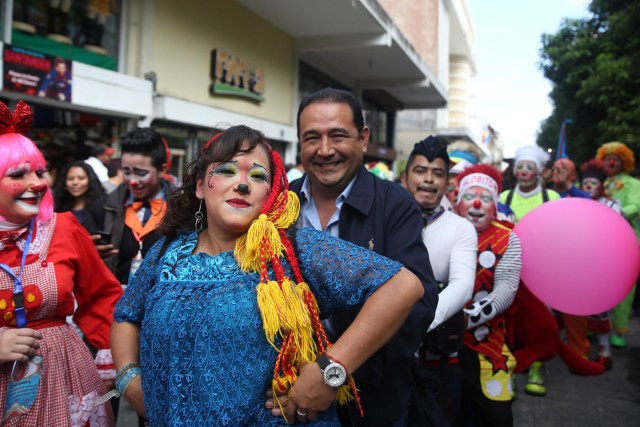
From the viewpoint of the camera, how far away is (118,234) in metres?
3.31

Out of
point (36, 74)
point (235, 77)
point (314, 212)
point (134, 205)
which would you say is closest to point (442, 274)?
point (314, 212)

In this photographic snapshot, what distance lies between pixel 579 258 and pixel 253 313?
281 centimetres

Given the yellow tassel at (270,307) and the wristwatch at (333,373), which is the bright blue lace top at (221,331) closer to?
the yellow tassel at (270,307)

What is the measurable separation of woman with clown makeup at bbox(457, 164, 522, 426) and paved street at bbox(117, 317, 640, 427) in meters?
1.37

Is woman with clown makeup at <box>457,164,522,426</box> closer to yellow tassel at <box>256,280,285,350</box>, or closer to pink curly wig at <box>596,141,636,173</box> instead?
yellow tassel at <box>256,280,285,350</box>

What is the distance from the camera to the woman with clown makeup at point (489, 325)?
3219 mm

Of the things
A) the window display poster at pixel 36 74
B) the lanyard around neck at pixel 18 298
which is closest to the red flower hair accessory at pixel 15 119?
the lanyard around neck at pixel 18 298

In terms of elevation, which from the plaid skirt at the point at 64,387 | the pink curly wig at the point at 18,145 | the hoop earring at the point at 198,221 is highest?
the pink curly wig at the point at 18,145

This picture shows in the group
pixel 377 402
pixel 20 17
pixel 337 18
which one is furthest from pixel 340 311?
pixel 337 18

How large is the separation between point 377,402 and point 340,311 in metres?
0.38

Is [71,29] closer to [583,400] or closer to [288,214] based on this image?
[288,214]

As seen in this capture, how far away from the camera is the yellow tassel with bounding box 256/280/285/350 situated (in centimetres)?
160

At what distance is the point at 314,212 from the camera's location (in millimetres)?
2373

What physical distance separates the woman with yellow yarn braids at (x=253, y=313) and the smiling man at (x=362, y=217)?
0.28 m
